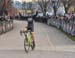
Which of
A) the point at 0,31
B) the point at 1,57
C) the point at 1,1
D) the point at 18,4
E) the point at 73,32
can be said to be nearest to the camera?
the point at 1,57

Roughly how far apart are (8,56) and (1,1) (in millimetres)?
31954

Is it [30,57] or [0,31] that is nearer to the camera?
[30,57]

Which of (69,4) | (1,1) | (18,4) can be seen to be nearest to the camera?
(1,1)

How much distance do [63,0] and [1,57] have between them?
52.5m

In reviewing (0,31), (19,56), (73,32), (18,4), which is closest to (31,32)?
(19,56)

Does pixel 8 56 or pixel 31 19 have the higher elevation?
pixel 31 19

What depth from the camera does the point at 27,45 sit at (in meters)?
15.9

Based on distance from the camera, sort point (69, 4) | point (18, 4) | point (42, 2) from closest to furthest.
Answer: point (69, 4)
point (42, 2)
point (18, 4)

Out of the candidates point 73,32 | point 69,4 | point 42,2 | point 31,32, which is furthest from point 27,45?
point 42,2

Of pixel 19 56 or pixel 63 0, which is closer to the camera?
pixel 19 56

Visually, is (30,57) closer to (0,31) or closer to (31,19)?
(31,19)

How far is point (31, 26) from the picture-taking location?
53.1 feet

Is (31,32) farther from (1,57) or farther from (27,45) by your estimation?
(1,57)

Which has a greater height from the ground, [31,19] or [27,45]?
[31,19]
